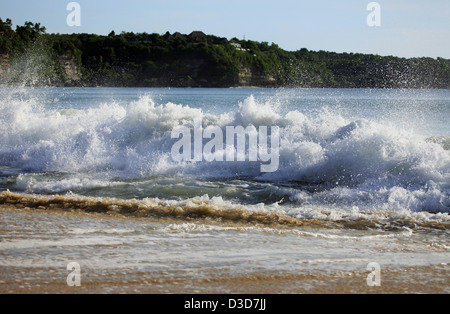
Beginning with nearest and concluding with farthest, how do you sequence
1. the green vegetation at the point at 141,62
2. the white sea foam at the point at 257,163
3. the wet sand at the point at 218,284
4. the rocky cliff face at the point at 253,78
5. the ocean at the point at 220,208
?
1. the wet sand at the point at 218,284
2. the ocean at the point at 220,208
3. the white sea foam at the point at 257,163
4. the green vegetation at the point at 141,62
5. the rocky cliff face at the point at 253,78

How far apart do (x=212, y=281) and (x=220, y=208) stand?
2.82 meters

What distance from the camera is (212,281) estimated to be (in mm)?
3930

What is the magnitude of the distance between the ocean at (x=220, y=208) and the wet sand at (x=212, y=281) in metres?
0.02

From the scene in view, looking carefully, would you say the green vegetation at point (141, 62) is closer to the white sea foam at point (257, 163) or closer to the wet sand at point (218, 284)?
the white sea foam at point (257, 163)

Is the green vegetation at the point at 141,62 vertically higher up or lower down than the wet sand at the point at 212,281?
higher up

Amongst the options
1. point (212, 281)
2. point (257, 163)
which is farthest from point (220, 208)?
point (257, 163)

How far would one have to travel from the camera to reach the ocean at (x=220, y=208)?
4105mm

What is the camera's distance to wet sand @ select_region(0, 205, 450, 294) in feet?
12.3

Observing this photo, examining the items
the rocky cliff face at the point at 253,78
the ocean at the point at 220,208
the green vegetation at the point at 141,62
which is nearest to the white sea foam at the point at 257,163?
the ocean at the point at 220,208

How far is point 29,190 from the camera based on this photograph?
27.7ft

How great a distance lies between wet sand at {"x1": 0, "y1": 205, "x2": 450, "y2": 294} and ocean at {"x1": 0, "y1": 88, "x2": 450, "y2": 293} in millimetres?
16

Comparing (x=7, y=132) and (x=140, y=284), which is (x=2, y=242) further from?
(x=7, y=132)

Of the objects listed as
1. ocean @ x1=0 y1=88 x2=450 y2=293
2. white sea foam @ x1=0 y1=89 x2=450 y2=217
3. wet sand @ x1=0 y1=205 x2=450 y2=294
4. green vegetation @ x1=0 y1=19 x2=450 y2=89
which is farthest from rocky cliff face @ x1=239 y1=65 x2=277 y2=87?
wet sand @ x1=0 y1=205 x2=450 y2=294

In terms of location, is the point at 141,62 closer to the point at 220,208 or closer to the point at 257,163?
the point at 257,163
